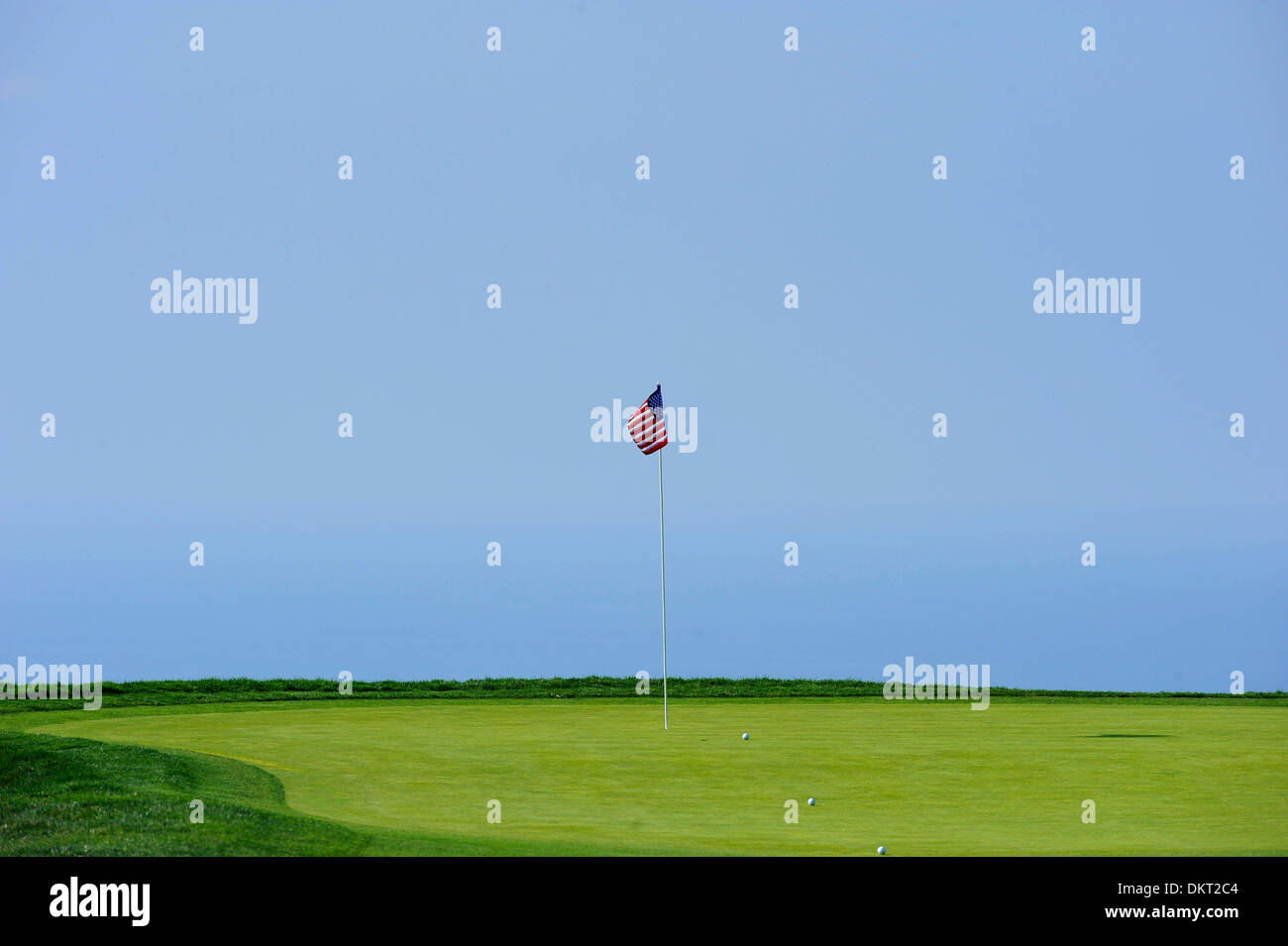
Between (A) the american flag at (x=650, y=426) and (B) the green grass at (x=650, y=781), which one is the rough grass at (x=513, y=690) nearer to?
(B) the green grass at (x=650, y=781)

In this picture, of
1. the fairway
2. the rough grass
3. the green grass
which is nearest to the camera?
the green grass

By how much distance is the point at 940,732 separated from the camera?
77.2 feet

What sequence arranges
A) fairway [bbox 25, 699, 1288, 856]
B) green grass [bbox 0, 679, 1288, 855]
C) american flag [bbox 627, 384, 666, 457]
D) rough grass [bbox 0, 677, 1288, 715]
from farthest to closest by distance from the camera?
rough grass [bbox 0, 677, 1288, 715] → american flag [bbox 627, 384, 666, 457] → fairway [bbox 25, 699, 1288, 856] → green grass [bbox 0, 679, 1288, 855]

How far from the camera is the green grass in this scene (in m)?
14.2

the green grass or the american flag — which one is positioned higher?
the american flag

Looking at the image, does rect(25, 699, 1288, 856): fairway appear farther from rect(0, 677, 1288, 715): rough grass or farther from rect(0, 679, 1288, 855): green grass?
rect(0, 677, 1288, 715): rough grass

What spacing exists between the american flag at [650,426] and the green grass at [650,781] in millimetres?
5420

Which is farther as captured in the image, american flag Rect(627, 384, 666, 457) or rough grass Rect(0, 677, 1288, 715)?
rough grass Rect(0, 677, 1288, 715)

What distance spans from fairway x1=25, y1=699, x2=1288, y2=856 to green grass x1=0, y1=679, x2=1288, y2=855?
0.21 ft

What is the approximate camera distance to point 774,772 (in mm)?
18922

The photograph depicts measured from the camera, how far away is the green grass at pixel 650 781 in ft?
46.6

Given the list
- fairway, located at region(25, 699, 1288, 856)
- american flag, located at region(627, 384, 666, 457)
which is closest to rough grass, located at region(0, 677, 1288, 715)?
fairway, located at region(25, 699, 1288, 856)

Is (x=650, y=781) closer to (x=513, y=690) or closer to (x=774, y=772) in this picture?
(x=774, y=772)
